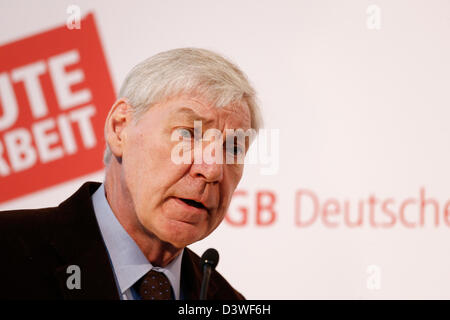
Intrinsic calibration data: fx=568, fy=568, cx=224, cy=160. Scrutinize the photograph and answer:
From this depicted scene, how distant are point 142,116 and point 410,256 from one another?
4.34 ft

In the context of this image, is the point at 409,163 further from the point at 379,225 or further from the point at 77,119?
the point at 77,119

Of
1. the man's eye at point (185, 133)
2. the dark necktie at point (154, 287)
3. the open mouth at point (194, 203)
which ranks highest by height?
the man's eye at point (185, 133)

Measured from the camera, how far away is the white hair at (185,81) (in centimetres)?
157

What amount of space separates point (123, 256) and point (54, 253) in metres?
0.19

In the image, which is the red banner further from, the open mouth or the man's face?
the open mouth

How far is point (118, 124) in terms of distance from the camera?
5.37 feet

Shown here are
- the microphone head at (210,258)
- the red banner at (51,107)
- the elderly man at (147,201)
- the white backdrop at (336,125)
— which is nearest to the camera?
the microphone head at (210,258)

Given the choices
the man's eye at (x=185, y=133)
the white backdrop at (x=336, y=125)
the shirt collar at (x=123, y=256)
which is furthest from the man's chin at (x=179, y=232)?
the white backdrop at (x=336, y=125)

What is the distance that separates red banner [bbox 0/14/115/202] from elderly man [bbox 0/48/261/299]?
1.27 feet

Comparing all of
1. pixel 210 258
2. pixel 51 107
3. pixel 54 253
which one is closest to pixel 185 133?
pixel 210 258

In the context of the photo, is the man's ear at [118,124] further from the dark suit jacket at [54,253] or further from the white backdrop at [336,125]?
the white backdrop at [336,125]

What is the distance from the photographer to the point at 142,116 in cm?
160

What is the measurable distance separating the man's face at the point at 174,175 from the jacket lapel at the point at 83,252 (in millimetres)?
138
